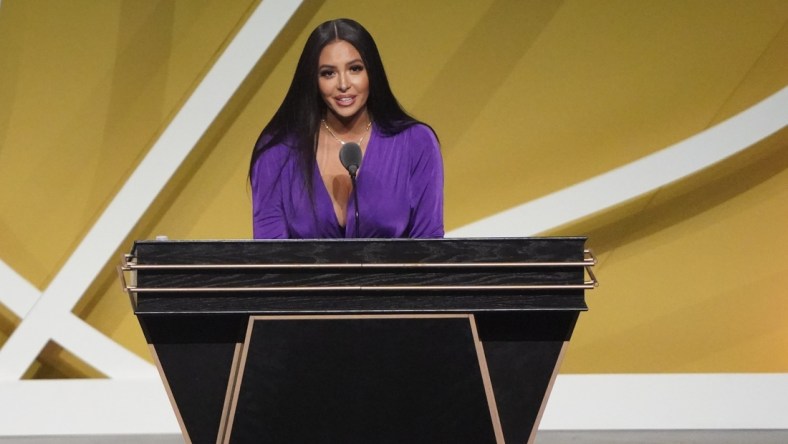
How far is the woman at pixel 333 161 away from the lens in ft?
7.91

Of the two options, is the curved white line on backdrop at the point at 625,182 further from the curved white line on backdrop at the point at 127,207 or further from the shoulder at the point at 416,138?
the shoulder at the point at 416,138

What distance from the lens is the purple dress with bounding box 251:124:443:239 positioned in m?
2.41

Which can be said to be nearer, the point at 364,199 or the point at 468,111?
the point at 364,199

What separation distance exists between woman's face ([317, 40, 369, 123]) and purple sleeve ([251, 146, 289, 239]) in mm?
161

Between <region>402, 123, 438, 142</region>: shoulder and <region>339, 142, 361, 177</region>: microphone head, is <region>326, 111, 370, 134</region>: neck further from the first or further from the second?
<region>339, 142, 361, 177</region>: microphone head

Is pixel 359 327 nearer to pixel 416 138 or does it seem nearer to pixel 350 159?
pixel 350 159

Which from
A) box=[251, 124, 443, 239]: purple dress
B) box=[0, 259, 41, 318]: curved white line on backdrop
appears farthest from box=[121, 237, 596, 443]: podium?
box=[0, 259, 41, 318]: curved white line on backdrop

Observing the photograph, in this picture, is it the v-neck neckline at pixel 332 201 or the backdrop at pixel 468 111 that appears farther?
the backdrop at pixel 468 111

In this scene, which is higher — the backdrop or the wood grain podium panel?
the backdrop

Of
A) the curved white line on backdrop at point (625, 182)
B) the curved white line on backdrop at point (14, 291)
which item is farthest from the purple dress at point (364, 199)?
the curved white line on backdrop at point (14, 291)

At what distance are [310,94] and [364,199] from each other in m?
0.27

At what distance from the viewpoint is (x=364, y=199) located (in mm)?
2410

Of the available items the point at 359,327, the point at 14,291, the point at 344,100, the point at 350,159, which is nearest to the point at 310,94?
the point at 344,100

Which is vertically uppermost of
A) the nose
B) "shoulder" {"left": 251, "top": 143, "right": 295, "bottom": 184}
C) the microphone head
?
the nose
